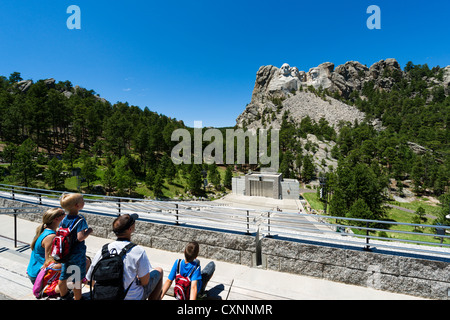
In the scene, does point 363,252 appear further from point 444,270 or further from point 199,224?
point 199,224

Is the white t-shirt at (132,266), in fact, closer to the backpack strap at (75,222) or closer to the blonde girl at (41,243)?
the backpack strap at (75,222)

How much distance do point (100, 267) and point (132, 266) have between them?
36 cm

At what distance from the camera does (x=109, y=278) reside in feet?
7.98

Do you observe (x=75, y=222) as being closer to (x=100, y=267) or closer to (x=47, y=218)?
(x=47, y=218)

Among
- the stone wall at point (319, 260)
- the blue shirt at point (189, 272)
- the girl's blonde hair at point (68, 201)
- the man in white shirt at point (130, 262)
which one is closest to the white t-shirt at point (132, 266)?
the man in white shirt at point (130, 262)

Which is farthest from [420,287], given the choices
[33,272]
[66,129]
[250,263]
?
[66,129]

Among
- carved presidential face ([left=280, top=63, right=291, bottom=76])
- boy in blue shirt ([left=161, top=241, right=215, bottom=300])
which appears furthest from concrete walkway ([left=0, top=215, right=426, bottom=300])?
carved presidential face ([left=280, top=63, right=291, bottom=76])

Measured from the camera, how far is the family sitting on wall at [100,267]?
248 centimetres

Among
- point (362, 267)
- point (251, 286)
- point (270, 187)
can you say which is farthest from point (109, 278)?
point (270, 187)

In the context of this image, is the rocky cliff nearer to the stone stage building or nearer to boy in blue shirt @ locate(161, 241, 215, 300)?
the stone stage building

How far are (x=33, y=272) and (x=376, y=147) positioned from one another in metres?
81.9

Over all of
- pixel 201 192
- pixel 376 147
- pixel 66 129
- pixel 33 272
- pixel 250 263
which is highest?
pixel 66 129
